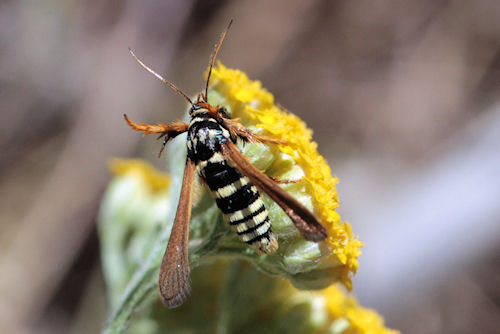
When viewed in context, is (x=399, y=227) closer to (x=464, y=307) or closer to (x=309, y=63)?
(x=464, y=307)

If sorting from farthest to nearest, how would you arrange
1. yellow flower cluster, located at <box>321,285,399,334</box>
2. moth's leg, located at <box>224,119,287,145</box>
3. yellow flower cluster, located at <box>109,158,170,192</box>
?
yellow flower cluster, located at <box>109,158,170,192</box> → yellow flower cluster, located at <box>321,285,399,334</box> → moth's leg, located at <box>224,119,287,145</box>

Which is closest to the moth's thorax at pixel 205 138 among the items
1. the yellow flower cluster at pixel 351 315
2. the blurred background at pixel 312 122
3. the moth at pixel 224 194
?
the moth at pixel 224 194

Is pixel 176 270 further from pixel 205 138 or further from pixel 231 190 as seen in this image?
pixel 205 138

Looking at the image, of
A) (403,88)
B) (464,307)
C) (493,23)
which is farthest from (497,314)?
(493,23)

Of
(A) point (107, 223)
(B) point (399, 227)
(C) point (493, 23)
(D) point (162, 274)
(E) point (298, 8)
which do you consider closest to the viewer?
(D) point (162, 274)

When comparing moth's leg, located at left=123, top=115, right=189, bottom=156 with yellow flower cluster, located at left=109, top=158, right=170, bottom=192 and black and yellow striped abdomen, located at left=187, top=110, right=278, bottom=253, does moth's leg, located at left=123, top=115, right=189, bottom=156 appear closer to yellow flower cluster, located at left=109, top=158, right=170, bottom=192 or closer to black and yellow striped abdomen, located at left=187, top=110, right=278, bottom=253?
black and yellow striped abdomen, located at left=187, top=110, right=278, bottom=253

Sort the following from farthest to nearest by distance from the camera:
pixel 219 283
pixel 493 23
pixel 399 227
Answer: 1. pixel 493 23
2. pixel 399 227
3. pixel 219 283

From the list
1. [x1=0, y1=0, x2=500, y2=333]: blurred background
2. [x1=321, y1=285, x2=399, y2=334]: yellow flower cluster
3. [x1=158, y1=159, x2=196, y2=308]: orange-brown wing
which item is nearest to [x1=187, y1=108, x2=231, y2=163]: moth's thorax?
[x1=158, y1=159, x2=196, y2=308]: orange-brown wing

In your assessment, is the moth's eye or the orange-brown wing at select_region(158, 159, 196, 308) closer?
the orange-brown wing at select_region(158, 159, 196, 308)
